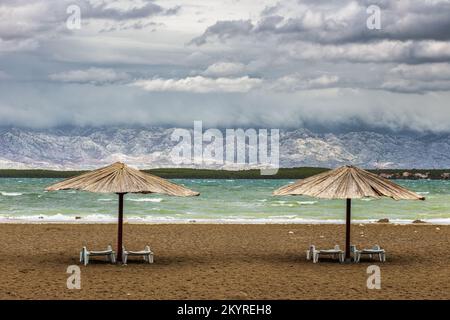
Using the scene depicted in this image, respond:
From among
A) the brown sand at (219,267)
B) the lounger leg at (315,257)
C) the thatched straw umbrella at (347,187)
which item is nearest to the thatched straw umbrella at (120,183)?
the brown sand at (219,267)

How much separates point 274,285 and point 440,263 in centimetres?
470

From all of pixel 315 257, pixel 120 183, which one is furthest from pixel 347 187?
pixel 120 183

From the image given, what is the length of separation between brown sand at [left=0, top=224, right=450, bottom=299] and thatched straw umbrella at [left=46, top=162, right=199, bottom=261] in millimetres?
1434

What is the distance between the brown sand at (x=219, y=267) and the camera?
38.3 ft

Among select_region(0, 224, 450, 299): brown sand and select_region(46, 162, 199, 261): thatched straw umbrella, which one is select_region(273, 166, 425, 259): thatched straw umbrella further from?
select_region(46, 162, 199, 261): thatched straw umbrella

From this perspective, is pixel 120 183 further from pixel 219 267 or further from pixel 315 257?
pixel 315 257

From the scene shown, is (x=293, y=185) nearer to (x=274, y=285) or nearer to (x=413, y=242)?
(x=274, y=285)

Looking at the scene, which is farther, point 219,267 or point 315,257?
point 315,257

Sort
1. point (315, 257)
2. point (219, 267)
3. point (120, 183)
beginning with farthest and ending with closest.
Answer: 1. point (315, 257)
2. point (219, 267)
3. point (120, 183)

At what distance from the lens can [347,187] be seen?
14602mm

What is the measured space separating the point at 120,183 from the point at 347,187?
13.8ft

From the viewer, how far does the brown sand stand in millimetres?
11680

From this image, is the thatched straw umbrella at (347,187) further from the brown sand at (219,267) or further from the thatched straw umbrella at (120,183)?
the thatched straw umbrella at (120,183)

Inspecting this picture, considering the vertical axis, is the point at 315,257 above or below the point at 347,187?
below
